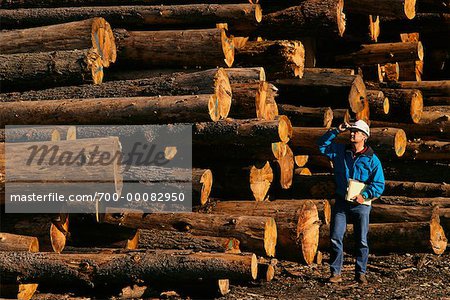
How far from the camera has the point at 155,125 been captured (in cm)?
→ 883

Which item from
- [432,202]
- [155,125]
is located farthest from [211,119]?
[432,202]

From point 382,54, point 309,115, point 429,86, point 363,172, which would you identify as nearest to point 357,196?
point 363,172

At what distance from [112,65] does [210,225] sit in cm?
248

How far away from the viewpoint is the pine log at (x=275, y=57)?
10000 mm

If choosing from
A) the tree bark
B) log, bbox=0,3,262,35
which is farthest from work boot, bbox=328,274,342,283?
log, bbox=0,3,262,35

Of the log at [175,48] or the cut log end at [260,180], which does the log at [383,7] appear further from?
the cut log end at [260,180]

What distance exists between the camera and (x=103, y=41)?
955 centimetres

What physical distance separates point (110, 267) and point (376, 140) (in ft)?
13.3

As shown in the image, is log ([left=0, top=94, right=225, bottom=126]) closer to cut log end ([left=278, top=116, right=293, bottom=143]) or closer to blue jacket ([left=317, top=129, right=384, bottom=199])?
cut log end ([left=278, top=116, right=293, bottom=143])

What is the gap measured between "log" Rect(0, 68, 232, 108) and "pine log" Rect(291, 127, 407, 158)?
1835mm

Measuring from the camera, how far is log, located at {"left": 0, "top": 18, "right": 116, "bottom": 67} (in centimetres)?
934

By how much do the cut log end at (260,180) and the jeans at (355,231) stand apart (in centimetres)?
114

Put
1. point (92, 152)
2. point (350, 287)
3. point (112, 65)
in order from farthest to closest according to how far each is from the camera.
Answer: point (112, 65)
point (350, 287)
point (92, 152)

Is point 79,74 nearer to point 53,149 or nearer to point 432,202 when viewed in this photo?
point 53,149
